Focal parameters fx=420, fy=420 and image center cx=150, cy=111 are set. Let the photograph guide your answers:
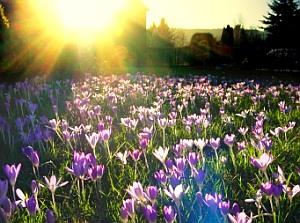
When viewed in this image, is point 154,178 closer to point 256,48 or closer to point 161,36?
point 256,48

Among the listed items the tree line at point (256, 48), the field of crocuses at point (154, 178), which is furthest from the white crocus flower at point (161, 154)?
the tree line at point (256, 48)

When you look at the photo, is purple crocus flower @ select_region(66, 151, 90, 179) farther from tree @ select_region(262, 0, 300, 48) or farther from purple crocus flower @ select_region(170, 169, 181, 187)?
tree @ select_region(262, 0, 300, 48)

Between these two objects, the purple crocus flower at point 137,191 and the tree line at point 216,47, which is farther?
the tree line at point 216,47

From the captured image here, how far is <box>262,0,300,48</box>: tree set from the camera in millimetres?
35219

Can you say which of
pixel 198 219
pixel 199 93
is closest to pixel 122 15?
pixel 199 93

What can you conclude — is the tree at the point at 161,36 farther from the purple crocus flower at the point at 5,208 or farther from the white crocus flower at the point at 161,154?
the purple crocus flower at the point at 5,208

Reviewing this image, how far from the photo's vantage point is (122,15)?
31.8 m

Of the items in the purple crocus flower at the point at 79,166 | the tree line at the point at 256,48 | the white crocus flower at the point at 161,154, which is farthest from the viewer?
the tree line at the point at 256,48

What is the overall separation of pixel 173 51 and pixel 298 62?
43.8 ft

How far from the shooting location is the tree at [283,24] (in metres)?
35.2

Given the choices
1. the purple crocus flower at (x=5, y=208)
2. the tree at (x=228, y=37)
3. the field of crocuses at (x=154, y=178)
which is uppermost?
the tree at (x=228, y=37)

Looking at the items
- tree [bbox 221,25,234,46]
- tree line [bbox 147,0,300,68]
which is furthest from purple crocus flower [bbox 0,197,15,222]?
tree [bbox 221,25,234,46]

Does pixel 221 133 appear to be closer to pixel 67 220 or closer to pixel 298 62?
pixel 67 220

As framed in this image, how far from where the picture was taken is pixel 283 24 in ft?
121
